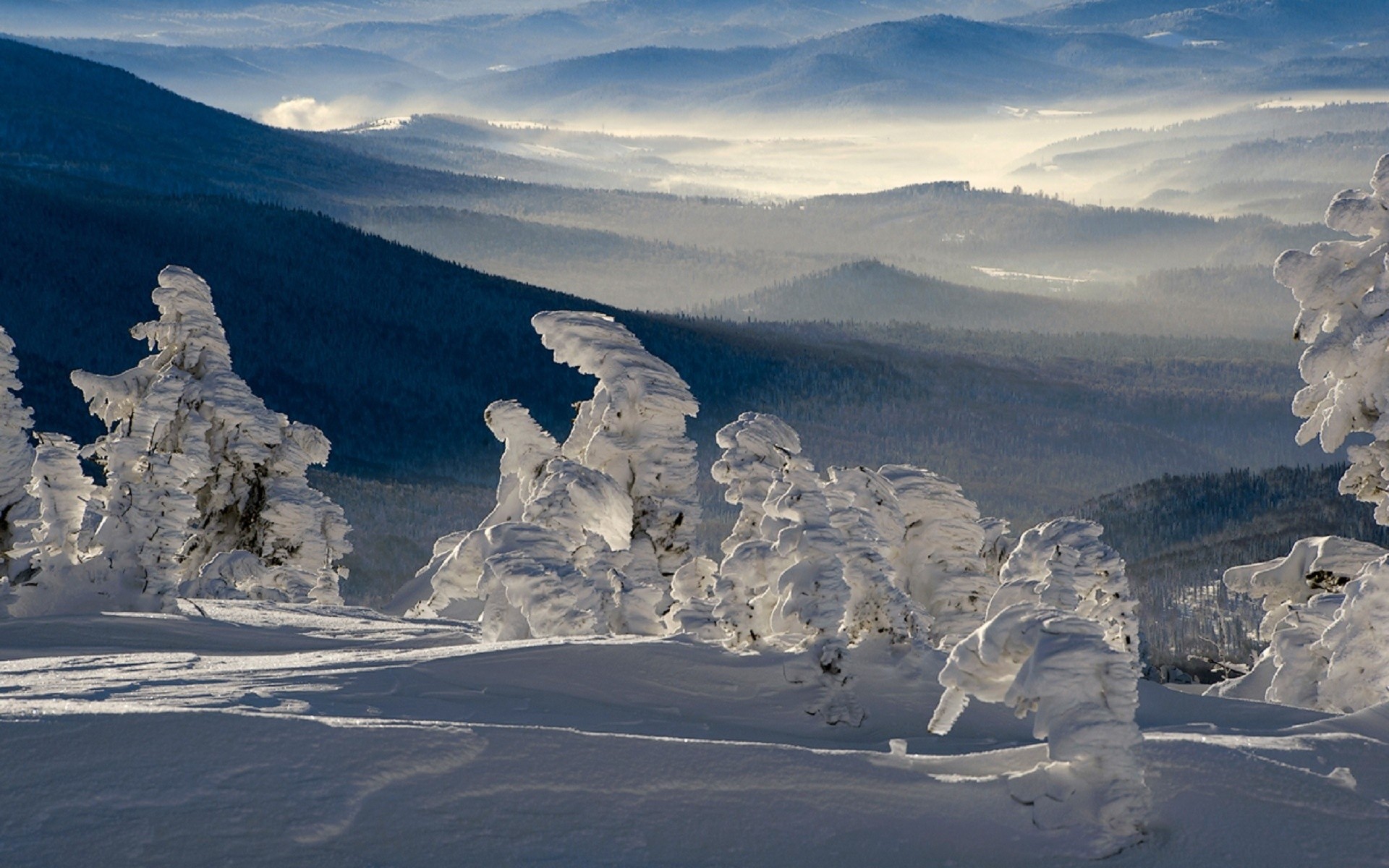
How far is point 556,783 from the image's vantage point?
10.0 meters

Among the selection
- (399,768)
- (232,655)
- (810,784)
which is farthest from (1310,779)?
(232,655)

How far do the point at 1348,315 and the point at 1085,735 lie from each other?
32.5ft

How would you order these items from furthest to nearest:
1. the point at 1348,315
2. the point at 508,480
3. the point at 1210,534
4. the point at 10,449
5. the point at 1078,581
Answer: the point at 1210,534 → the point at 508,480 → the point at 10,449 → the point at 1078,581 → the point at 1348,315

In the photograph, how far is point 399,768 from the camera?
→ 995 cm

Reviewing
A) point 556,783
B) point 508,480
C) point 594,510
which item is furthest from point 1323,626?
point 556,783

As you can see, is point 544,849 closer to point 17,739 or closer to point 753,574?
point 17,739

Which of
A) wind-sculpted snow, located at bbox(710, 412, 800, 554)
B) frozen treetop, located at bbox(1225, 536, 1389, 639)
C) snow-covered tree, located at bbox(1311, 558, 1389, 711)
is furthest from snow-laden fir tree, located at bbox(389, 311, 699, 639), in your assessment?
frozen treetop, located at bbox(1225, 536, 1389, 639)

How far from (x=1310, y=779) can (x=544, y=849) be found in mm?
5990

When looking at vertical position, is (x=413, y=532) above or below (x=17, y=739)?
below

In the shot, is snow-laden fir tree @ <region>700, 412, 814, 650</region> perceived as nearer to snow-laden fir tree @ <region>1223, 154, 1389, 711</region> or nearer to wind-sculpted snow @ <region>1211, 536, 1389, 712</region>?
snow-laden fir tree @ <region>1223, 154, 1389, 711</region>

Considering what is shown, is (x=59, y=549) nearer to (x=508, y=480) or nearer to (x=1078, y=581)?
(x=508, y=480)

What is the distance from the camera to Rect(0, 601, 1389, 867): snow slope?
360 inches

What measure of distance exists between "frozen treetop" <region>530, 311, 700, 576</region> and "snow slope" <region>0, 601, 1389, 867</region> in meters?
10.6

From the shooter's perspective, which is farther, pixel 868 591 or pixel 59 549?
pixel 59 549
